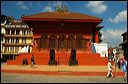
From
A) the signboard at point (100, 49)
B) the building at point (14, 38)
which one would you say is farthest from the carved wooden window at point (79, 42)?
the building at point (14, 38)

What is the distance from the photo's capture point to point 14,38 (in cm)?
8306

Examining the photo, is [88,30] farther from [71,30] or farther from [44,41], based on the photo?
[44,41]

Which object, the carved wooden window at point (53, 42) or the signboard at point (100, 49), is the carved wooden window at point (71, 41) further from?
the signboard at point (100, 49)

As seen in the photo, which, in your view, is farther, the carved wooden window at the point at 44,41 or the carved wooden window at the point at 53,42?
the carved wooden window at the point at 53,42

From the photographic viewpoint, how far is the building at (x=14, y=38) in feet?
270

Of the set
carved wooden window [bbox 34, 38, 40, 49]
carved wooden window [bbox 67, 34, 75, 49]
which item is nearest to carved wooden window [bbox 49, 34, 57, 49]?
carved wooden window [bbox 34, 38, 40, 49]

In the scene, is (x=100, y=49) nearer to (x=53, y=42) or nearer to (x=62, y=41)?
(x=62, y=41)

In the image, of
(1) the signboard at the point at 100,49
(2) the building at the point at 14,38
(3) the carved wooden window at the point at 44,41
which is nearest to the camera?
(3) the carved wooden window at the point at 44,41

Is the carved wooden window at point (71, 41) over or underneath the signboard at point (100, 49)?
over

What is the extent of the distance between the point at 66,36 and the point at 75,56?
16.4ft

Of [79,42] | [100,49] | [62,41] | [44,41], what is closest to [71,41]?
[79,42]

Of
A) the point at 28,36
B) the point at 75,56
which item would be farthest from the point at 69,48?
the point at 28,36

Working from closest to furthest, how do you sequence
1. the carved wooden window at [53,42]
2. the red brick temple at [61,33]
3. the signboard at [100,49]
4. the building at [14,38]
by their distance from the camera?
the red brick temple at [61,33] < the carved wooden window at [53,42] < the signboard at [100,49] < the building at [14,38]

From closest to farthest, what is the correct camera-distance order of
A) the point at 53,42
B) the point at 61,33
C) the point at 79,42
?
the point at 53,42
the point at 79,42
the point at 61,33
